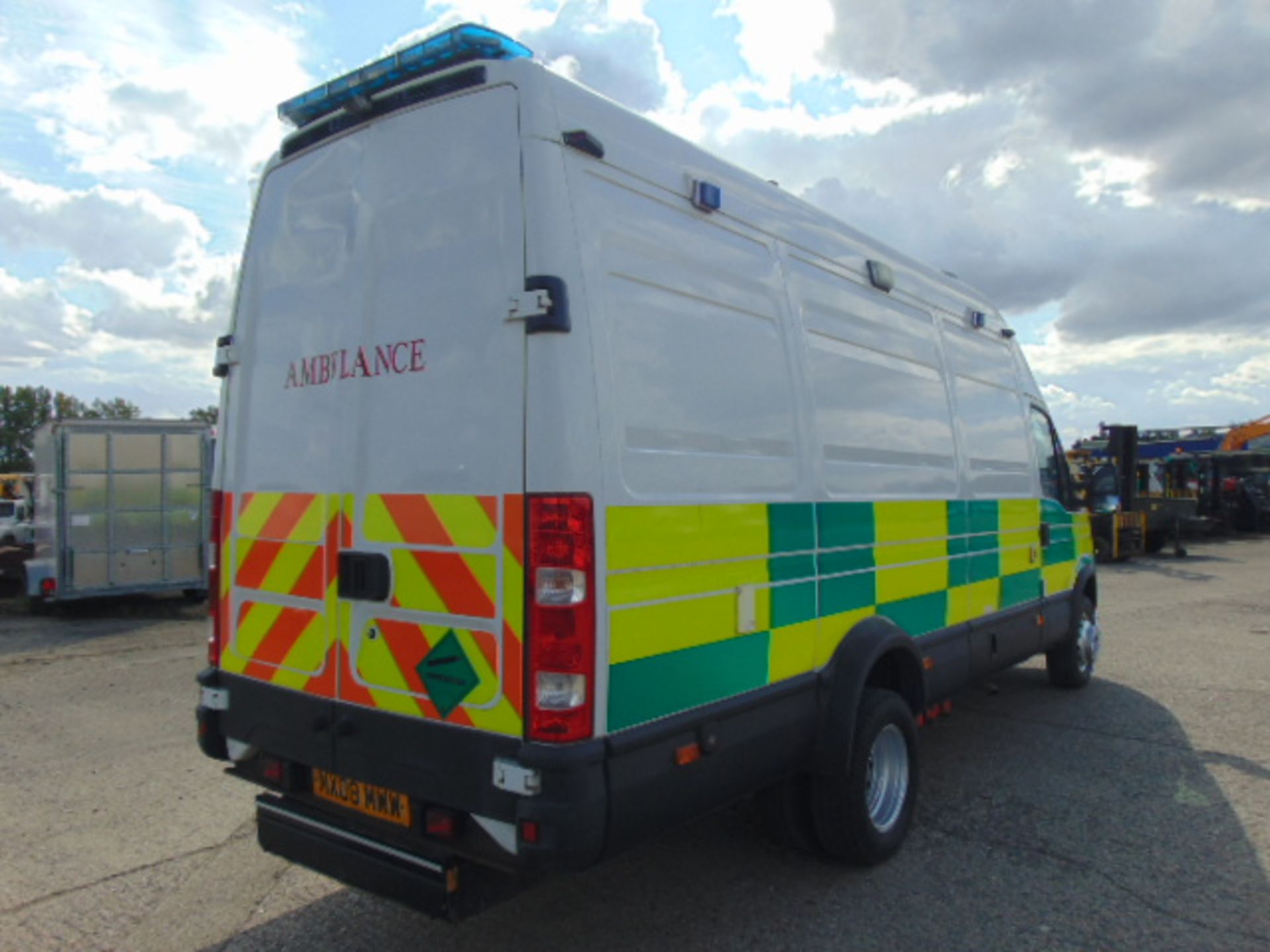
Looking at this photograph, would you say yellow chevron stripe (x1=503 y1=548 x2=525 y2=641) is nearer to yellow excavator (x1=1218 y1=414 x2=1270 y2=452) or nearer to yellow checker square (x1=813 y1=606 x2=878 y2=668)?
yellow checker square (x1=813 y1=606 x2=878 y2=668)

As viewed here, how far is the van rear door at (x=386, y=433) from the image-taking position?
2.74m

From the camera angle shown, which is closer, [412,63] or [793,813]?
[412,63]

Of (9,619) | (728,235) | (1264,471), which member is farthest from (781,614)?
(1264,471)

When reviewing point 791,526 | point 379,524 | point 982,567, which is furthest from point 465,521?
point 982,567

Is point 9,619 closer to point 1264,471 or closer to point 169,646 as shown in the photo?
point 169,646

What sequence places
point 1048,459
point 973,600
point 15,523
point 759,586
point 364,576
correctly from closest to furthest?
1. point 364,576
2. point 759,586
3. point 973,600
4. point 1048,459
5. point 15,523

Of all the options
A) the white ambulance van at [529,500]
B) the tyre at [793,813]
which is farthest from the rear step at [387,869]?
the tyre at [793,813]

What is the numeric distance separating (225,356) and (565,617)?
2.06m

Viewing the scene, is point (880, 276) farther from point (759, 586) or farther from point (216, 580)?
point (216, 580)

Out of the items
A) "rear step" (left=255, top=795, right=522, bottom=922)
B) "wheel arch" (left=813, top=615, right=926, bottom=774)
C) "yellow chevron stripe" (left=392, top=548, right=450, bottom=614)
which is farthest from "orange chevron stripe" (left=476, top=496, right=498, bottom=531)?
"wheel arch" (left=813, top=615, right=926, bottom=774)

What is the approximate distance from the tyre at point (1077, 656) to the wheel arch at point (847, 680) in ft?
11.0

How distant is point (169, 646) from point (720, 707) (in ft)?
27.7

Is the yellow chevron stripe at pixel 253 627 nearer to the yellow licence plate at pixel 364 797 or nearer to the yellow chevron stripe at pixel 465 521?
the yellow licence plate at pixel 364 797

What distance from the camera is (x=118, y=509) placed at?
1195 cm
